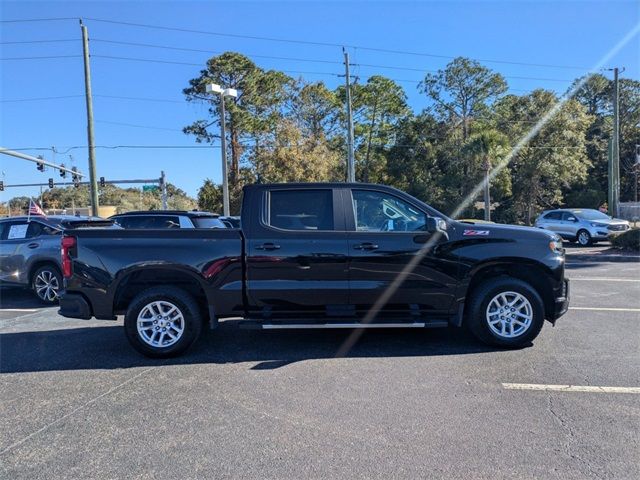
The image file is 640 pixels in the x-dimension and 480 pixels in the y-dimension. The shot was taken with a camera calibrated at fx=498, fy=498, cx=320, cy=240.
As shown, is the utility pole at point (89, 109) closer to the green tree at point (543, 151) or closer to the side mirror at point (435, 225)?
the side mirror at point (435, 225)

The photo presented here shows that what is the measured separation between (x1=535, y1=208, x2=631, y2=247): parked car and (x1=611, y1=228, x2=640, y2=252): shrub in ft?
3.54

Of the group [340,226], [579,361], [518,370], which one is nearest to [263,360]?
[340,226]

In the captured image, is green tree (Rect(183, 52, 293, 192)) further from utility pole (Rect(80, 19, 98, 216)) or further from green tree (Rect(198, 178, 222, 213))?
utility pole (Rect(80, 19, 98, 216))

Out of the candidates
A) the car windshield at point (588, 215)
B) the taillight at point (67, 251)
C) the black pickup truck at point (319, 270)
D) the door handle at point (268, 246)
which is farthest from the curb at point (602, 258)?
the taillight at point (67, 251)

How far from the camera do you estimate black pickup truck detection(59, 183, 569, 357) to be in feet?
18.3

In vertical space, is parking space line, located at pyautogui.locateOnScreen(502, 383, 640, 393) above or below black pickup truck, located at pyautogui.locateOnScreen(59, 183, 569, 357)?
below

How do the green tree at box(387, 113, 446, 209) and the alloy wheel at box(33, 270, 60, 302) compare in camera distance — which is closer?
the alloy wheel at box(33, 270, 60, 302)

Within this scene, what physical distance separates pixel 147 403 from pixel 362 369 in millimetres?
2119

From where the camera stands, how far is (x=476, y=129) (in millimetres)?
41594

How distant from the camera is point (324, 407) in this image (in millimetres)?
4246

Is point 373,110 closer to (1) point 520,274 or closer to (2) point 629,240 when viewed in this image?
(2) point 629,240

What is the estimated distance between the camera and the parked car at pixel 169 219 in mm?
10891

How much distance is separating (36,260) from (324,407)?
740 cm

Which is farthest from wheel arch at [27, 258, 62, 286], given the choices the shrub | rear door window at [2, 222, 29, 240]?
the shrub
